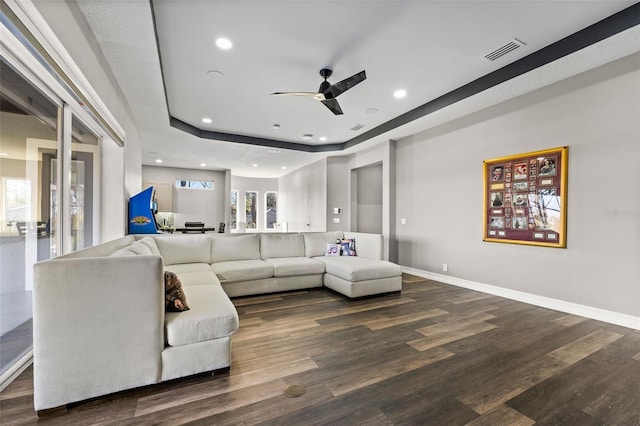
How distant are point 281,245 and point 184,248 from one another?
147cm

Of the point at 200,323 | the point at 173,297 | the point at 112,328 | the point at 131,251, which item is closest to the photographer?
the point at 112,328

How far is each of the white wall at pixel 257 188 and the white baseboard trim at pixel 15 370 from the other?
9598 millimetres

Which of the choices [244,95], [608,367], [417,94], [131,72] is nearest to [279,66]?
[244,95]

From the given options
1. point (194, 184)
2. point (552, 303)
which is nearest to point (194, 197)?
point (194, 184)

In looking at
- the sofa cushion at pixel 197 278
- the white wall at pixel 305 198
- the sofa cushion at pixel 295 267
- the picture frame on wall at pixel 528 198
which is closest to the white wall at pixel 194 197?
the white wall at pixel 305 198

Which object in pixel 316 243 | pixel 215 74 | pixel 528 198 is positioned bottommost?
pixel 316 243

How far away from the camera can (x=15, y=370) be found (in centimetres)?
199

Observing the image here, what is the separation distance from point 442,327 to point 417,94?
323cm

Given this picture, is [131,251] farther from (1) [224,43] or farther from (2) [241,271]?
(1) [224,43]

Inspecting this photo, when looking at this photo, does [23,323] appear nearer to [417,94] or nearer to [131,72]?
[131,72]

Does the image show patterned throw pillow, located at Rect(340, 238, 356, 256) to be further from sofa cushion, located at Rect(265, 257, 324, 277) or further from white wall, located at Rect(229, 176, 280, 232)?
white wall, located at Rect(229, 176, 280, 232)

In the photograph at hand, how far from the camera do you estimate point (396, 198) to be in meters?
6.05

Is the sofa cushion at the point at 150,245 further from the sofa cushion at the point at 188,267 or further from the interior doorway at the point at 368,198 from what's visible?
the interior doorway at the point at 368,198

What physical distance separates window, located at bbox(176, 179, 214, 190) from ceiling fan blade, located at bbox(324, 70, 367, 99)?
7.53 meters
